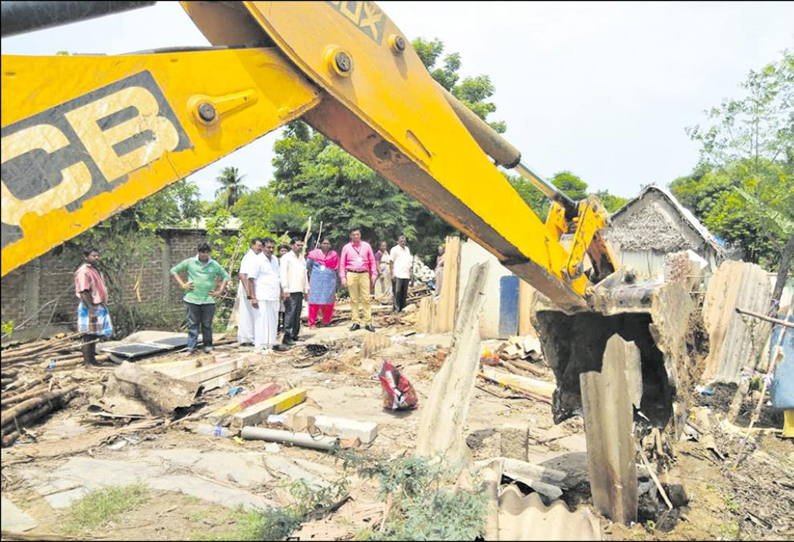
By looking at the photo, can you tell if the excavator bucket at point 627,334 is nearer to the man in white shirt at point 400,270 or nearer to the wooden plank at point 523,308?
the wooden plank at point 523,308

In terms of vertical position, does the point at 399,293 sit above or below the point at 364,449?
above

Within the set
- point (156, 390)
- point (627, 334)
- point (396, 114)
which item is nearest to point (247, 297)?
point (156, 390)

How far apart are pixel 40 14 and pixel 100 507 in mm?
2975

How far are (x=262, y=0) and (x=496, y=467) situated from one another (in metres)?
3.28

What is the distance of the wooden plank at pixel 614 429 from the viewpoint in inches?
133

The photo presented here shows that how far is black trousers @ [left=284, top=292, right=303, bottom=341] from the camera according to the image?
10.0 metres

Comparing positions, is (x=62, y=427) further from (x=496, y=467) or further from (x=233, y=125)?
(x=233, y=125)

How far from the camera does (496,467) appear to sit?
403 centimetres

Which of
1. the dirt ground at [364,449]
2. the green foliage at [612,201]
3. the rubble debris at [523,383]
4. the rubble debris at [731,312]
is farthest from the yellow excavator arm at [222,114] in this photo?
the green foliage at [612,201]

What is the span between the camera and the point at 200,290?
8.91 metres

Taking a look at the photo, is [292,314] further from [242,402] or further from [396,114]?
[396,114]

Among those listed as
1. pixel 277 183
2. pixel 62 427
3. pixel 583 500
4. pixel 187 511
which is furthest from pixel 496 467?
pixel 277 183

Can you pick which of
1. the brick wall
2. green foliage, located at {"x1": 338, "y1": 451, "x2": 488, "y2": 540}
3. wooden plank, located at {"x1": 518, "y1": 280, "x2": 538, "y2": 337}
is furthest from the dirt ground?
the brick wall

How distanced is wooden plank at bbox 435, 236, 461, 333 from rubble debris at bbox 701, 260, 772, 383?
14.8 feet
